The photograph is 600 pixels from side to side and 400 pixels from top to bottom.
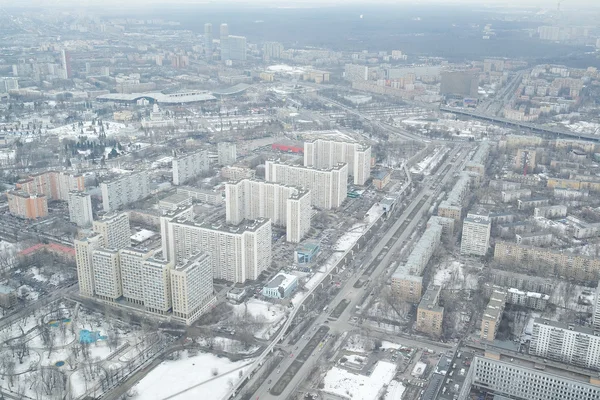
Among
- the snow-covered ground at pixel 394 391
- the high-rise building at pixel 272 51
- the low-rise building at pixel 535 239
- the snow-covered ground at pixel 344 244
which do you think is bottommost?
the snow-covered ground at pixel 394 391

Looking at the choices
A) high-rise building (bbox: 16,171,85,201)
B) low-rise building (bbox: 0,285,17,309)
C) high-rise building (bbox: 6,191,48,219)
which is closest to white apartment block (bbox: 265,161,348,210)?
high-rise building (bbox: 16,171,85,201)

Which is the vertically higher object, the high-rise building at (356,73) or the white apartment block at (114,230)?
the high-rise building at (356,73)

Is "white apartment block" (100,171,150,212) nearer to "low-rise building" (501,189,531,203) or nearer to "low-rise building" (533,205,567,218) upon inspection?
"low-rise building" (501,189,531,203)

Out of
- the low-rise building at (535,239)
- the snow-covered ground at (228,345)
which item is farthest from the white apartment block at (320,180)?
the snow-covered ground at (228,345)

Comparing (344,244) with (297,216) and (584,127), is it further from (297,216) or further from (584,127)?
(584,127)

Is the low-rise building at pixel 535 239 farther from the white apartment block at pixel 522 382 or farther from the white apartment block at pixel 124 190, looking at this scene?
the white apartment block at pixel 124 190

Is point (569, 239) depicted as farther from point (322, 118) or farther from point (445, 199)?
point (322, 118)

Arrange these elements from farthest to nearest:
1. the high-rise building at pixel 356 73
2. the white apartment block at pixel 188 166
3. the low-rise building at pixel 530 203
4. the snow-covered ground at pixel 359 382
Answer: the high-rise building at pixel 356 73 < the white apartment block at pixel 188 166 < the low-rise building at pixel 530 203 < the snow-covered ground at pixel 359 382
